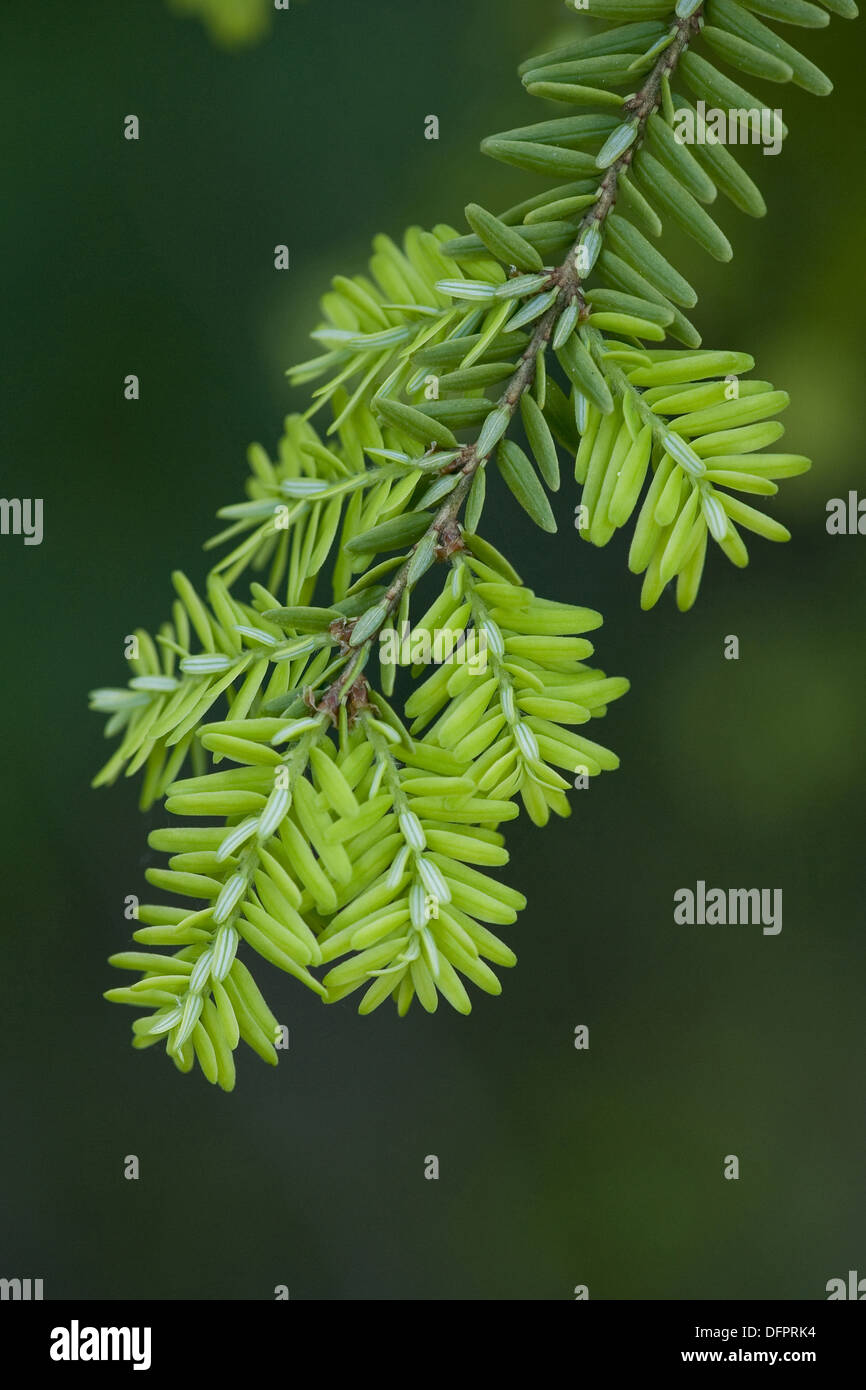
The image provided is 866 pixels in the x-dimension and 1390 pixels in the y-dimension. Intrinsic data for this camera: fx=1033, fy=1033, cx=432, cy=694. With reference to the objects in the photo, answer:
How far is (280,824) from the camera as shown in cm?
21

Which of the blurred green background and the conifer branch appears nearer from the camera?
the conifer branch

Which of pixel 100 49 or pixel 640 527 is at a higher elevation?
pixel 100 49

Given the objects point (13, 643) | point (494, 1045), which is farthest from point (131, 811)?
point (494, 1045)

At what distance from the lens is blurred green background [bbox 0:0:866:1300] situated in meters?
0.46

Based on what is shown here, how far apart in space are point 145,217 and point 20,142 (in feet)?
0.24

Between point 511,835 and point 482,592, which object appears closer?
point 482,592

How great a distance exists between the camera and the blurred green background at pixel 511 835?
0.46m

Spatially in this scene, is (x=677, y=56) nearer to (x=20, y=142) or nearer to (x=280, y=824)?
(x=280, y=824)

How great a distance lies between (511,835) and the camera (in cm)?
46

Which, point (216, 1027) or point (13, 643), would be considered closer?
point (216, 1027)

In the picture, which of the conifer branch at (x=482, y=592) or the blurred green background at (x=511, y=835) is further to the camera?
the blurred green background at (x=511, y=835)
